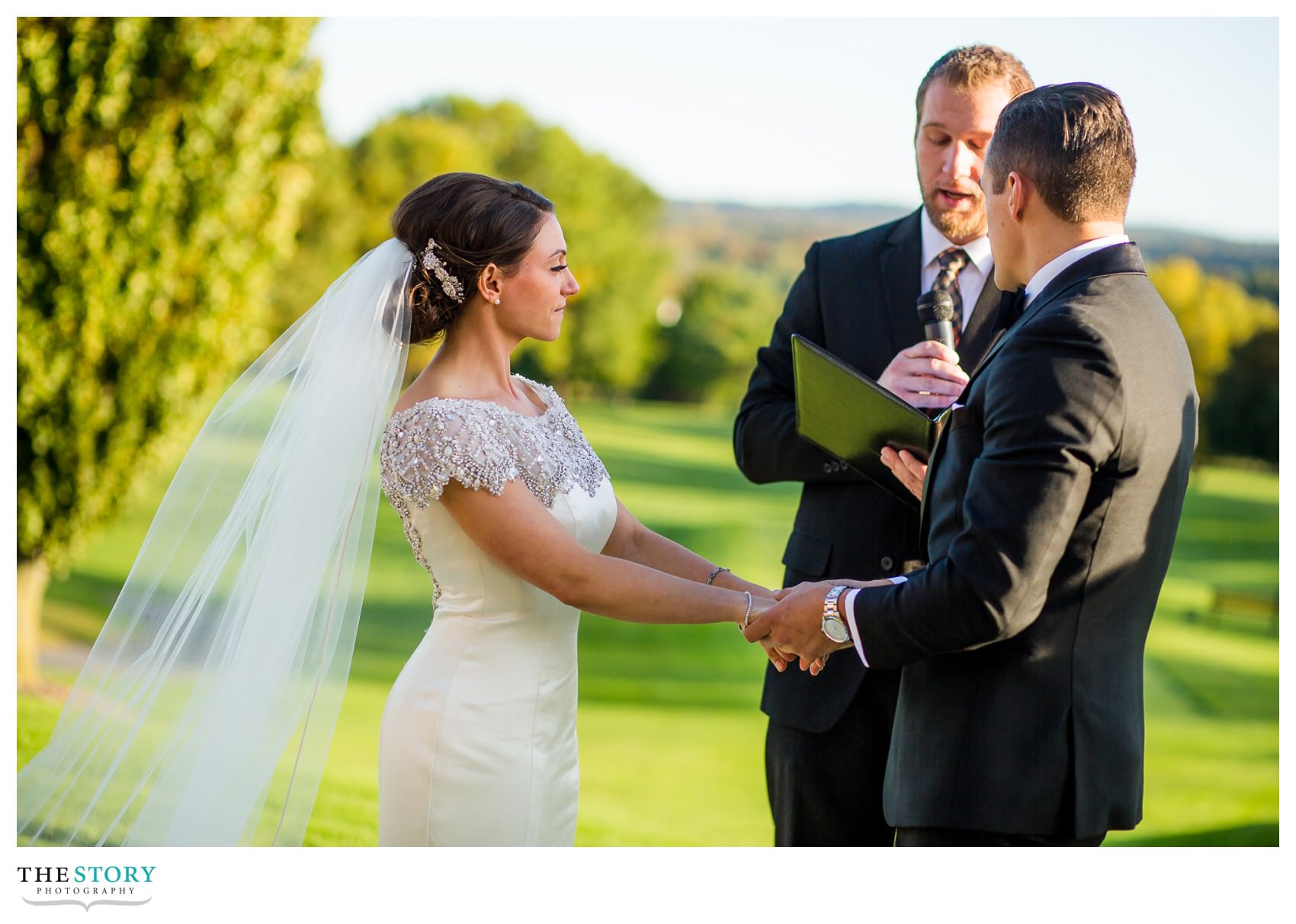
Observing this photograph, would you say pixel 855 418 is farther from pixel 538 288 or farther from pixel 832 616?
pixel 538 288

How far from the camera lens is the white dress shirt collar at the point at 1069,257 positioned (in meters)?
2.16

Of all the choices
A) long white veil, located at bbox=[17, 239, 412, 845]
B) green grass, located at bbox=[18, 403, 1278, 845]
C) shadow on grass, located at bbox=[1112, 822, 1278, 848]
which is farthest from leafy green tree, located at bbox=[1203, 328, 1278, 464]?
long white veil, located at bbox=[17, 239, 412, 845]

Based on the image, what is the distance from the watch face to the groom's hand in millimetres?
16

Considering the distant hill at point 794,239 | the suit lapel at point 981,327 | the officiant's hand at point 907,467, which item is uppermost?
the distant hill at point 794,239

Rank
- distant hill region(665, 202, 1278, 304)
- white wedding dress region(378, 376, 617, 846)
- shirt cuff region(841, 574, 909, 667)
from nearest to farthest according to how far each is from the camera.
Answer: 1. shirt cuff region(841, 574, 909, 667)
2. white wedding dress region(378, 376, 617, 846)
3. distant hill region(665, 202, 1278, 304)

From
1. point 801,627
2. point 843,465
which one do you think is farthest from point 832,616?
point 843,465

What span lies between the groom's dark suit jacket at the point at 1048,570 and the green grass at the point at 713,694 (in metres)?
3.07

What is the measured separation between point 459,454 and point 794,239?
16836 millimetres

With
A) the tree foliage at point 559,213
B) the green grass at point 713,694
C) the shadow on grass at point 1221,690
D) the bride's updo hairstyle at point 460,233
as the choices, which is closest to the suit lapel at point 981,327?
the bride's updo hairstyle at point 460,233

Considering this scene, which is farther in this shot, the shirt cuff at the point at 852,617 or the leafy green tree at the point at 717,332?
the leafy green tree at the point at 717,332

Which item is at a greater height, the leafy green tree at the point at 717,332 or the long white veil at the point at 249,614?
the leafy green tree at the point at 717,332

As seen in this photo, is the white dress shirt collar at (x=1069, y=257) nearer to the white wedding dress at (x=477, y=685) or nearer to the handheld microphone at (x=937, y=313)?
the handheld microphone at (x=937, y=313)

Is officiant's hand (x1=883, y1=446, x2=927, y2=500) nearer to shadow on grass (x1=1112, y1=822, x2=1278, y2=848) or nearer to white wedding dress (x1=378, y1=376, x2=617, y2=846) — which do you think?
white wedding dress (x1=378, y1=376, x2=617, y2=846)

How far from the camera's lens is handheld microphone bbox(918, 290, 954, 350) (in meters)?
2.71
